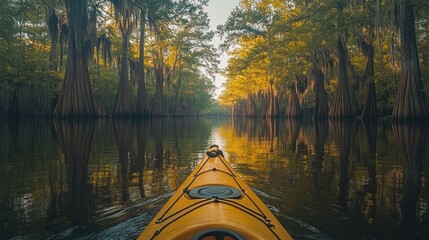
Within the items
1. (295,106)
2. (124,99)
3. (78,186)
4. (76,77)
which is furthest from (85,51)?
(295,106)

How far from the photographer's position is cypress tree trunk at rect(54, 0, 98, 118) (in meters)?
19.1

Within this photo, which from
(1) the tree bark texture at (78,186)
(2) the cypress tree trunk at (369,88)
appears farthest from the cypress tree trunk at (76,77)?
(2) the cypress tree trunk at (369,88)

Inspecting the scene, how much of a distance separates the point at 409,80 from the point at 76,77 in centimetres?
2004

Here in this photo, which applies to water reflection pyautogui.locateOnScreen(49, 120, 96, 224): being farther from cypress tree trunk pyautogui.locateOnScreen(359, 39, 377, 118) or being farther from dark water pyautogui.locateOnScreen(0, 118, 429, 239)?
cypress tree trunk pyautogui.locateOnScreen(359, 39, 377, 118)

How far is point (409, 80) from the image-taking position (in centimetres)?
1711

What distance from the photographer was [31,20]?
32031 mm

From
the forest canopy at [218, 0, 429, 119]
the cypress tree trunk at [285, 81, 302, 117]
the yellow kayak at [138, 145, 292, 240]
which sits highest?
the forest canopy at [218, 0, 429, 119]

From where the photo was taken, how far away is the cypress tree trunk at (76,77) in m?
19.1

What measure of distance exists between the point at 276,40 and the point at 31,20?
26.3 meters

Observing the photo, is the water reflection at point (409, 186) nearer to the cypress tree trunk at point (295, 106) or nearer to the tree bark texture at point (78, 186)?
the tree bark texture at point (78, 186)

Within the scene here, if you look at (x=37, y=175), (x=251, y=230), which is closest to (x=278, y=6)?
(x=37, y=175)

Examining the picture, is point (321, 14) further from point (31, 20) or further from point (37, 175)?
point (31, 20)

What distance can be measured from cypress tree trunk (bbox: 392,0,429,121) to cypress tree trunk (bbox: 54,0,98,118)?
19.3 meters

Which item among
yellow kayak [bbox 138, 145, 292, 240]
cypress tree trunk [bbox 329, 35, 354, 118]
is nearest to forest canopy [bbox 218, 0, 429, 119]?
cypress tree trunk [bbox 329, 35, 354, 118]
